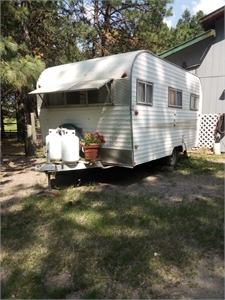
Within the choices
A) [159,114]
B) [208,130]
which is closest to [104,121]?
[159,114]

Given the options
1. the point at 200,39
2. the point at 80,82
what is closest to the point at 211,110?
the point at 200,39

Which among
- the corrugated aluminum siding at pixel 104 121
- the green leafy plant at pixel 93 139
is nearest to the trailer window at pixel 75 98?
the corrugated aluminum siding at pixel 104 121

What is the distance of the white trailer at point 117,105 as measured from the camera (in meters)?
5.02

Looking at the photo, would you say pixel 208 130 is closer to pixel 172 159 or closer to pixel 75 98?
pixel 172 159

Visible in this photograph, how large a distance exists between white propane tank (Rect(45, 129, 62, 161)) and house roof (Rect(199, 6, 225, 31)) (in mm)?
7415

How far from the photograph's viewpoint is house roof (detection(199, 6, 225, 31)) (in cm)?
878

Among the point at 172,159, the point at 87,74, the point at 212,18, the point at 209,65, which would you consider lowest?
the point at 172,159

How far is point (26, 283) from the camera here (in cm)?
273

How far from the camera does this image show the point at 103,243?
11.1 ft

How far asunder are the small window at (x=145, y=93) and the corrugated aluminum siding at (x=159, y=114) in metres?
0.10

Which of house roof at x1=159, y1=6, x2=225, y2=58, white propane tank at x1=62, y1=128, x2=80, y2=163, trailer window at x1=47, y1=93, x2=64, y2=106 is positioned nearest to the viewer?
white propane tank at x1=62, y1=128, x2=80, y2=163

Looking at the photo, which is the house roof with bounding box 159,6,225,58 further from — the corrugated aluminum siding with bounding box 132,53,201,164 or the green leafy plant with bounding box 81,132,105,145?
the green leafy plant with bounding box 81,132,105,145

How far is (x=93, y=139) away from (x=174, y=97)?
2.76m

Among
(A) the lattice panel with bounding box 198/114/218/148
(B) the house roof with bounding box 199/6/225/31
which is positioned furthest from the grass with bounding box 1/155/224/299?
(B) the house roof with bounding box 199/6/225/31
